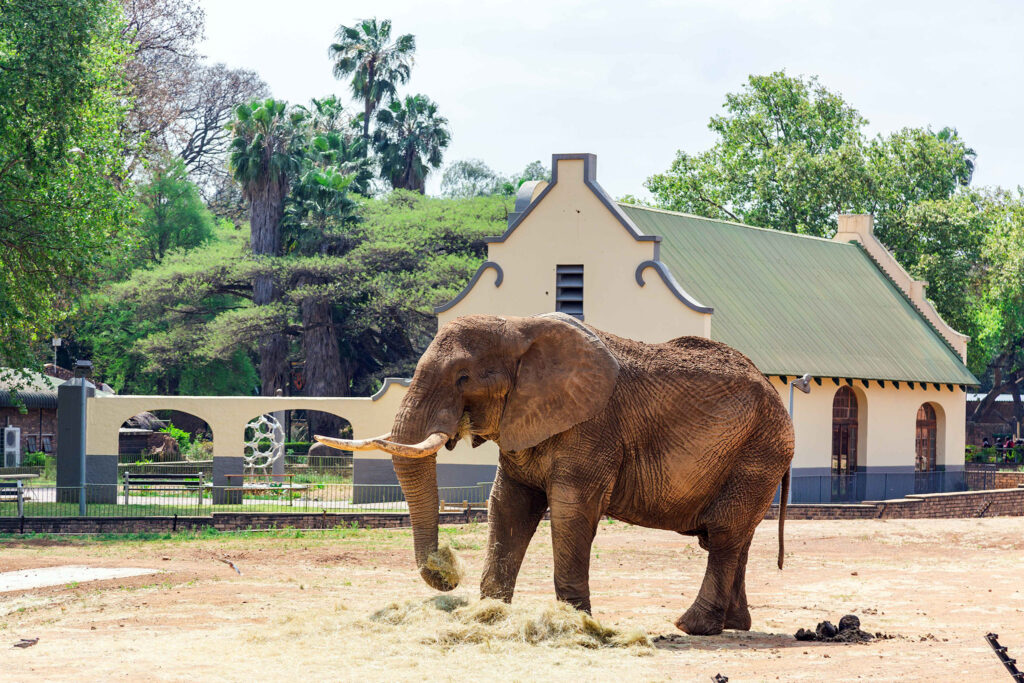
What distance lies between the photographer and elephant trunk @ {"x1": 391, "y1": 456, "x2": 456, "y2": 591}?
1172 centimetres

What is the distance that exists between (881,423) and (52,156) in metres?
23.5

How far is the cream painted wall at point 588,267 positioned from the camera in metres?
30.8

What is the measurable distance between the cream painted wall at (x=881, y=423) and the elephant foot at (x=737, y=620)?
20.6 meters

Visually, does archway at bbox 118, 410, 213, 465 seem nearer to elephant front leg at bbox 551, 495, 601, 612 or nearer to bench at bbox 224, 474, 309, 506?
bench at bbox 224, 474, 309, 506

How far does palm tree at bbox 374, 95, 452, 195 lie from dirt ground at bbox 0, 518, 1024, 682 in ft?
138

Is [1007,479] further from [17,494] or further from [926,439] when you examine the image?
[17,494]

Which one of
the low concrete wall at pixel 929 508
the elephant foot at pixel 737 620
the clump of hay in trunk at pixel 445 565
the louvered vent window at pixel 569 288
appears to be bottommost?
the low concrete wall at pixel 929 508

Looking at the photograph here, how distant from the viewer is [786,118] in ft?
184

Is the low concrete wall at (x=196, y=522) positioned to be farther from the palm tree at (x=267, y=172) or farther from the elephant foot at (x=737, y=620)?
the palm tree at (x=267, y=172)

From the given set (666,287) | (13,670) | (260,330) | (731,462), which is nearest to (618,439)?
(731,462)

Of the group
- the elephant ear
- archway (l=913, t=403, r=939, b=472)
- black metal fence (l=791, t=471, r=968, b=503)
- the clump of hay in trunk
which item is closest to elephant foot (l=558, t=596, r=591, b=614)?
the clump of hay in trunk

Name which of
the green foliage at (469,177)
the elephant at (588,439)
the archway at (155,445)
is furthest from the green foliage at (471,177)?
the elephant at (588,439)

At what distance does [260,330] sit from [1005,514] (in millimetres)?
26896

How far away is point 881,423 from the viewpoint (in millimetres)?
37812
